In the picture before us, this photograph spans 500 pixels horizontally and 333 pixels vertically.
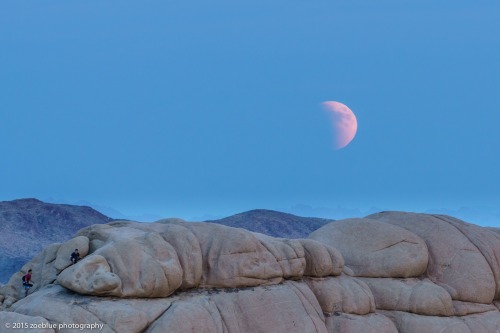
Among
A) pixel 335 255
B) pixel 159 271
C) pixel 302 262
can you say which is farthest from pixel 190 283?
pixel 335 255

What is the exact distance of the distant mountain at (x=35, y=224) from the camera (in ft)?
337

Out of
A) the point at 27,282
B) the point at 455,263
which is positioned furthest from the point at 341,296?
the point at 27,282

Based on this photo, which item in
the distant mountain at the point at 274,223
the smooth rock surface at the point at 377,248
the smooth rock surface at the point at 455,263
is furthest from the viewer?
the distant mountain at the point at 274,223

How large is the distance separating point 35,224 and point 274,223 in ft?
125

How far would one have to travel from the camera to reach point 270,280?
2925 centimetres

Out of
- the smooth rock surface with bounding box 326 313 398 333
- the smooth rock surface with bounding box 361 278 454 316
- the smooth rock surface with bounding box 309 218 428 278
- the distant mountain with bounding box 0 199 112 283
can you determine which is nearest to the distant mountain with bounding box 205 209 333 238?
the distant mountain with bounding box 0 199 112 283

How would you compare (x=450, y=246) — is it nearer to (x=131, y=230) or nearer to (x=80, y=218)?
(x=131, y=230)

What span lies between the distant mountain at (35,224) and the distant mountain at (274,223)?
23.0 m

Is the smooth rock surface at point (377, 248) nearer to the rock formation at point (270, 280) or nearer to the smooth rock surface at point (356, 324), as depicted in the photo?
the rock formation at point (270, 280)

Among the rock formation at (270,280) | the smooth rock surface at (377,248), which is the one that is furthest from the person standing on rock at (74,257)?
the smooth rock surface at (377,248)

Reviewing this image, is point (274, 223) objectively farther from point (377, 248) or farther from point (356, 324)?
point (356, 324)

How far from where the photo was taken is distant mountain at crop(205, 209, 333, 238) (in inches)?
4345

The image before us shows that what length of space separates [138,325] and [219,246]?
546 cm

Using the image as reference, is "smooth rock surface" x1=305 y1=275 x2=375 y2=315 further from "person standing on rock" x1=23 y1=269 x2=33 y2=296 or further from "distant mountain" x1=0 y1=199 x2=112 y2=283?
"distant mountain" x1=0 y1=199 x2=112 y2=283
